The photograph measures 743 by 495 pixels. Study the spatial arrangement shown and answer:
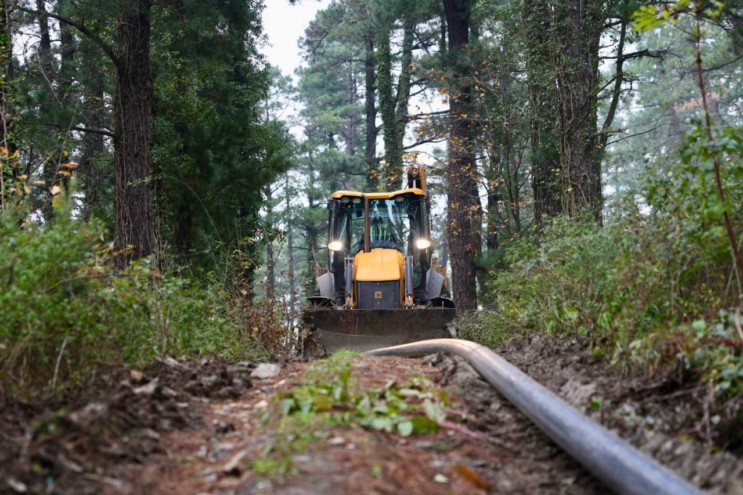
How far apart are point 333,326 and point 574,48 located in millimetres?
6019

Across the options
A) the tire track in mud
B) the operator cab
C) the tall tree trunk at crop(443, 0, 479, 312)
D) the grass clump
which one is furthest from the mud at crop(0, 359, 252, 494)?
the tall tree trunk at crop(443, 0, 479, 312)

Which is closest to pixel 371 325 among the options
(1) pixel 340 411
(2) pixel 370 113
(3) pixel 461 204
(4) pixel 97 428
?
(1) pixel 340 411

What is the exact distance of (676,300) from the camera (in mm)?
5316

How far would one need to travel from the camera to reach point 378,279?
1268 cm

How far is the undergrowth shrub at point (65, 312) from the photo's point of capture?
4410 mm

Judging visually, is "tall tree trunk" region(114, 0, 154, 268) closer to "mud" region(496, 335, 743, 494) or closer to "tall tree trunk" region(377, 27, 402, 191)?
"mud" region(496, 335, 743, 494)

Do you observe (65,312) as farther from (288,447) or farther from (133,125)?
(133,125)

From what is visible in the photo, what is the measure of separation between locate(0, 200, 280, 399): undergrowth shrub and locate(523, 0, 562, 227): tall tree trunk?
26.7 feet

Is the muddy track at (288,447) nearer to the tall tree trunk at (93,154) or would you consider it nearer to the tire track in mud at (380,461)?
the tire track in mud at (380,461)

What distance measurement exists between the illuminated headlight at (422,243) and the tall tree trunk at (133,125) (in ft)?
15.1

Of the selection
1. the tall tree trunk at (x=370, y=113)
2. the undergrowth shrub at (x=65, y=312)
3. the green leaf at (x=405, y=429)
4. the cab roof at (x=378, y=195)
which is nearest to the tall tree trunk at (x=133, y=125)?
the cab roof at (x=378, y=195)

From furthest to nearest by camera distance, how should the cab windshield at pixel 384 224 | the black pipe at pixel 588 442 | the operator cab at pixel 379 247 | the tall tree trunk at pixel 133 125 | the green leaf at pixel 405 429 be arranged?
the cab windshield at pixel 384 224, the operator cab at pixel 379 247, the tall tree trunk at pixel 133 125, the green leaf at pixel 405 429, the black pipe at pixel 588 442

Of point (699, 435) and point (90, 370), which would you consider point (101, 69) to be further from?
point (699, 435)

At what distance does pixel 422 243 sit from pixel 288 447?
9926 mm
